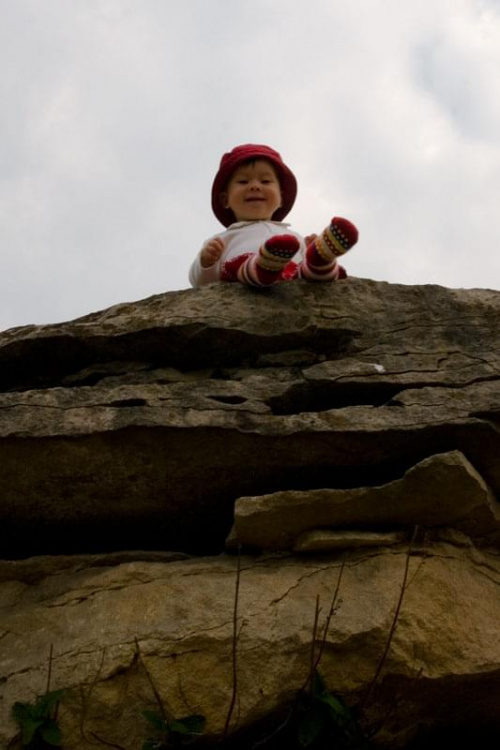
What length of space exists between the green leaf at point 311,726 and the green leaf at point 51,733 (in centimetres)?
118

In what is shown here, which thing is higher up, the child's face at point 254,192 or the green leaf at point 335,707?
the child's face at point 254,192

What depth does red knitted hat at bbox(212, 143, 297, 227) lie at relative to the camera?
286 inches

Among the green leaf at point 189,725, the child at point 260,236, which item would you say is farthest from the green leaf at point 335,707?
the child at point 260,236

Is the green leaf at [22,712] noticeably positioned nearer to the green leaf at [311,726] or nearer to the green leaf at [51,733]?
the green leaf at [51,733]

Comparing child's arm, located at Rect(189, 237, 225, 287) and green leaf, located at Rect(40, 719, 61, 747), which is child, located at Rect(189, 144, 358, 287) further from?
green leaf, located at Rect(40, 719, 61, 747)

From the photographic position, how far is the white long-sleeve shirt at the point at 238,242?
6680 mm

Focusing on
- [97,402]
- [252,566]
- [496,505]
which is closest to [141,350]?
[97,402]

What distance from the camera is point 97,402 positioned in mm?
5102

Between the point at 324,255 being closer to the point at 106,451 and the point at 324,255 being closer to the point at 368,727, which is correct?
the point at 106,451

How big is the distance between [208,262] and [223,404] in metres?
1.93

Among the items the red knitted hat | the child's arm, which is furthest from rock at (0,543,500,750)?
the red knitted hat

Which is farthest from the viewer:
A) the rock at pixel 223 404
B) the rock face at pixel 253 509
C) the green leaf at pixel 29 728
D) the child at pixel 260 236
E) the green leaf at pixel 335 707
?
the child at pixel 260 236

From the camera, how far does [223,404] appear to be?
5.04 metres

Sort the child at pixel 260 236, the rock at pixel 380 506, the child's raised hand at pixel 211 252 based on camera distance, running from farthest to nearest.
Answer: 1. the child's raised hand at pixel 211 252
2. the child at pixel 260 236
3. the rock at pixel 380 506
